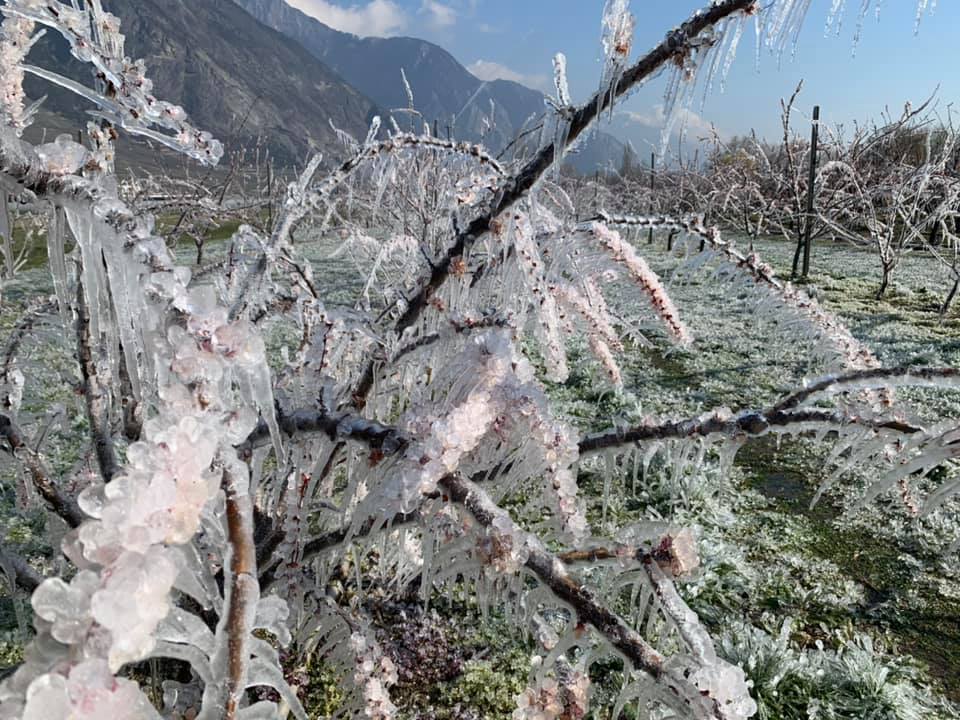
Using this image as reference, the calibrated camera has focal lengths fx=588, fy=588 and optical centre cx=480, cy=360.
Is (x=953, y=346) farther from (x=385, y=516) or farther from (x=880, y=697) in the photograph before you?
(x=385, y=516)

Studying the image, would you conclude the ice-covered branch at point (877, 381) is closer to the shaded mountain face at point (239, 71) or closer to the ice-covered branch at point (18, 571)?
the ice-covered branch at point (18, 571)

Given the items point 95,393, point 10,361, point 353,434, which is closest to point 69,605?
point 353,434

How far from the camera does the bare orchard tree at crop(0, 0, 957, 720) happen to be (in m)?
0.42

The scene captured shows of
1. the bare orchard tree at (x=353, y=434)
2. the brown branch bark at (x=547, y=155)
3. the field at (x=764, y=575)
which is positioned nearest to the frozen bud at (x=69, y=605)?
the bare orchard tree at (x=353, y=434)

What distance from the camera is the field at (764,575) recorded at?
8.30ft

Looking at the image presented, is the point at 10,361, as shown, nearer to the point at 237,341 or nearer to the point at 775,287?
the point at 237,341

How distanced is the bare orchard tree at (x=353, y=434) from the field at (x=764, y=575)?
19 cm

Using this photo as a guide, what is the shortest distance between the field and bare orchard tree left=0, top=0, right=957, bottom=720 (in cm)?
19

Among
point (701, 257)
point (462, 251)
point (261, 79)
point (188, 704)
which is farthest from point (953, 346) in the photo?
point (261, 79)

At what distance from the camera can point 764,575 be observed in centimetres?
355

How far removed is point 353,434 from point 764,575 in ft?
11.5

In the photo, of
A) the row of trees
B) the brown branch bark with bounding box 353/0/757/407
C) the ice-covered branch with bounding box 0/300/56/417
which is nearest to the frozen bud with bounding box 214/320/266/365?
the brown branch bark with bounding box 353/0/757/407

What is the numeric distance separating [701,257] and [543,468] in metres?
0.78

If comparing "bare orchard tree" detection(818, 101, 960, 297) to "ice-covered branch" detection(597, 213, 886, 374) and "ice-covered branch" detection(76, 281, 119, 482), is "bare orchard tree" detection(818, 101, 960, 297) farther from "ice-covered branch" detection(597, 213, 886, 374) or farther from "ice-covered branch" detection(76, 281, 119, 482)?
"ice-covered branch" detection(76, 281, 119, 482)
